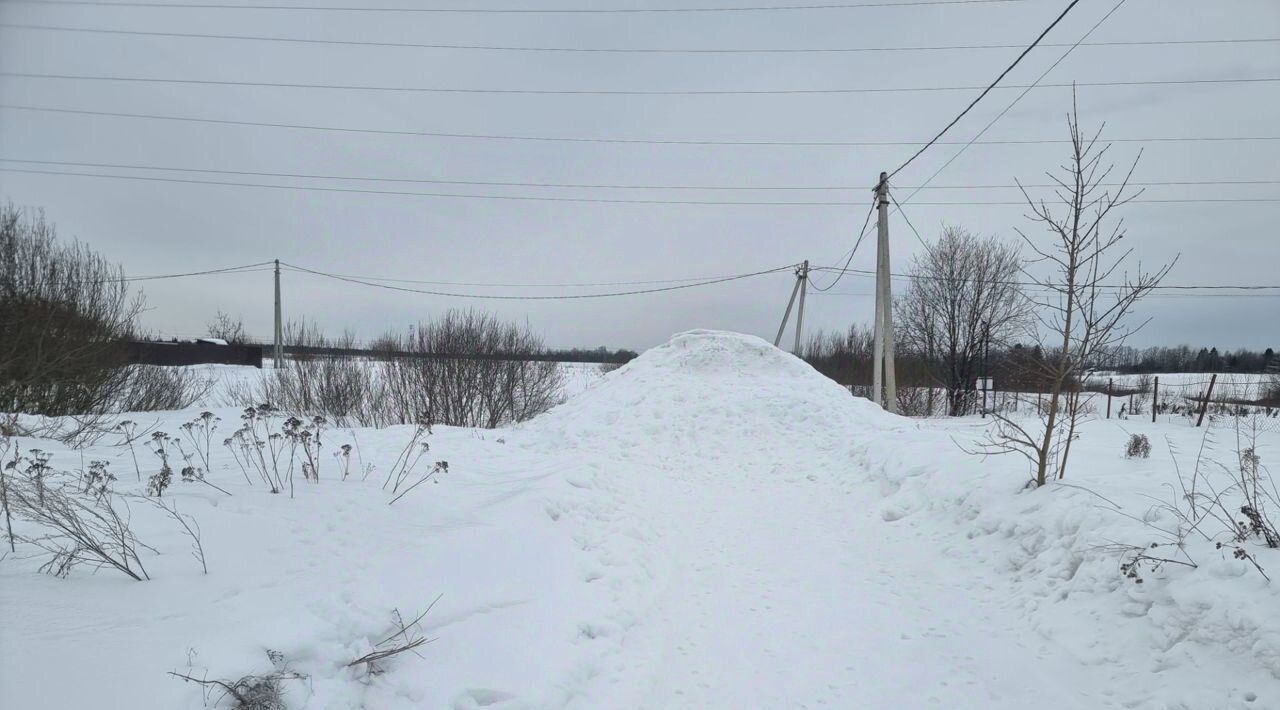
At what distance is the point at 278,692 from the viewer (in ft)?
9.09

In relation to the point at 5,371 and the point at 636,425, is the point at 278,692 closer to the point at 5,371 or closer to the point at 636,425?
the point at 636,425

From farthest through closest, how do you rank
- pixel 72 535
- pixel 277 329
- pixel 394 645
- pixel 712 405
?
pixel 277 329, pixel 712 405, pixel 394 645, pixel 72 535

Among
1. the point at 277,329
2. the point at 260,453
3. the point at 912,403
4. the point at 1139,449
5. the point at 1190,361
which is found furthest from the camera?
the point at 1190,361

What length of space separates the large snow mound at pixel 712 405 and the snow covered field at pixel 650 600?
385 centimetres

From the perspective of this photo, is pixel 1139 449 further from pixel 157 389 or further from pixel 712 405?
pixel 157 389

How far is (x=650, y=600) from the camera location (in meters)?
4.89

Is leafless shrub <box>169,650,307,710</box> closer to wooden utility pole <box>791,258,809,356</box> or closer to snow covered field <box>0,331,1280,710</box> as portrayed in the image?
snow covered field <box>0,331,1280,710</box>

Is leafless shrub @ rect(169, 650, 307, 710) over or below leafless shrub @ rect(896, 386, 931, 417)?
over

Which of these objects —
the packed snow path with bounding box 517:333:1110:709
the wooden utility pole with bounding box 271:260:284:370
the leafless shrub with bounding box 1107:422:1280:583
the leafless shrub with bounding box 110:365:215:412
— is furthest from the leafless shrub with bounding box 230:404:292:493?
the wooden utility pole with bounding box 271:260:284:370

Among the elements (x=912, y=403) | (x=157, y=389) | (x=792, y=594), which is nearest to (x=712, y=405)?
(x=792, y=594)

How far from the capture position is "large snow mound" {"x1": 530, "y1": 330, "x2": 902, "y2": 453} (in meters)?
11.7

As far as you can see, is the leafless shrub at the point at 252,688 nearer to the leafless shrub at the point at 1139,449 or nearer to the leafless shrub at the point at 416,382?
the leafless shrub at the point at 1139,449

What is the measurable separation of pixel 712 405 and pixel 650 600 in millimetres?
8404

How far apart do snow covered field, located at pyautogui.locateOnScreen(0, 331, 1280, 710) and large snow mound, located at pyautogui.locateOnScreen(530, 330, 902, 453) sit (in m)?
3.85
